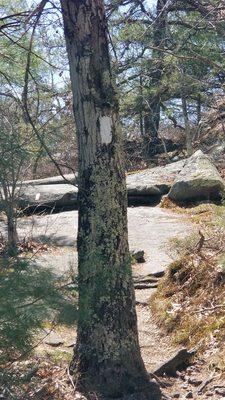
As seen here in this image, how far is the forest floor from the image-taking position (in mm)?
5250

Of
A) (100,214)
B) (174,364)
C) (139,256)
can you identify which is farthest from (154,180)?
(100,214)

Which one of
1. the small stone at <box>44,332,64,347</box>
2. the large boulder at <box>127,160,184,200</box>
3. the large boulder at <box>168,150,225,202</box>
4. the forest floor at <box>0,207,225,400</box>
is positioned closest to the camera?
the forest floor at <box>0,207,225,400</box>

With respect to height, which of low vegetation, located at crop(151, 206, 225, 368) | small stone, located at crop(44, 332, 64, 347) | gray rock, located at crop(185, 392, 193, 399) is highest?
low vegetation, located at crop(151, 206, 225, 368)

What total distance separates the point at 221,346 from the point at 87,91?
2.80m

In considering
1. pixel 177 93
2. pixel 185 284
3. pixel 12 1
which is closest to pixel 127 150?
pixel 177 93

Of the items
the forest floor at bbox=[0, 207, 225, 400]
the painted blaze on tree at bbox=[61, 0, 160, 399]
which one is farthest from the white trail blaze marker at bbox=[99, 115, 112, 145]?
the forest floor at bbox=[0, 207, 225, 400]

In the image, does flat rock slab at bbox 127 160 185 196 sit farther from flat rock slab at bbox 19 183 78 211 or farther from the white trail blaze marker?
the white trail blaze marker

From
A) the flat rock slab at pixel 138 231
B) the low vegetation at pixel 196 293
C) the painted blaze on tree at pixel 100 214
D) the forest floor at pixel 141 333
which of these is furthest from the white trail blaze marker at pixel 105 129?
the flat rock slab at pixel 138 231

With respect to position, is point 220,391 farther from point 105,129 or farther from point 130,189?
point 130,189

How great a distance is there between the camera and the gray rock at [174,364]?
593 cm

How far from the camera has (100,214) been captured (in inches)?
203

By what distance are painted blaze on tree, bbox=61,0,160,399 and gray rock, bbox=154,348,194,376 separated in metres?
0.63

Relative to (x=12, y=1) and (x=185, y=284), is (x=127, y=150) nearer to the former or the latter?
(x=12, y=1)

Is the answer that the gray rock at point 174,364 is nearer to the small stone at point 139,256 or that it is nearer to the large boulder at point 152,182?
the small stone at point 139,256
